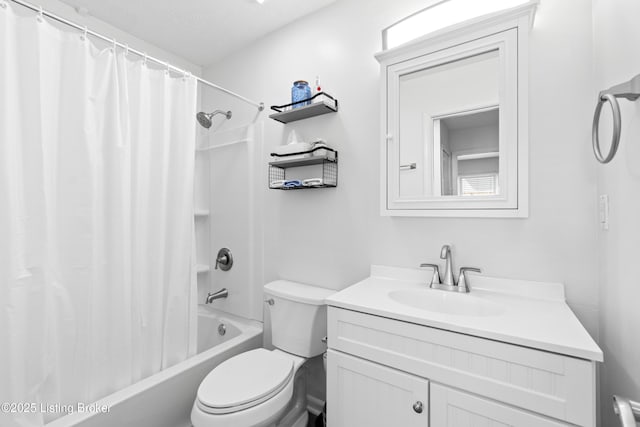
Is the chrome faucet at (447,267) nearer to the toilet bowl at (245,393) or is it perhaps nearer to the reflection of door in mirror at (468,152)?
the reflection of door in mirror at (468,152)

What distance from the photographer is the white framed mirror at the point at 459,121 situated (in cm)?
115

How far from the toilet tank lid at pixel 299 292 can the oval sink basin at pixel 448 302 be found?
44 cm

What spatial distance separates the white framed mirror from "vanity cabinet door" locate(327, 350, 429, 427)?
71 centimetres

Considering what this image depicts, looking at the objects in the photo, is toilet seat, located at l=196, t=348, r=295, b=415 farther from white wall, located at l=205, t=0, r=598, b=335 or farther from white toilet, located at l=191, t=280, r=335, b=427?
white wall, located at l=205, t=0, r=598, b=335

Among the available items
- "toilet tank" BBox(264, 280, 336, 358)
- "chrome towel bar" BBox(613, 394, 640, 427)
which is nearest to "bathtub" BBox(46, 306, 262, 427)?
"toilet tank" BBox(264, 280, 336, 358)

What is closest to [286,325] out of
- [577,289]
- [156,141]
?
[156,141]

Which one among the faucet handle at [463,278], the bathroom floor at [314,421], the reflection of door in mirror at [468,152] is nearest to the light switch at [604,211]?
the reflection of door in mirror at [468,152]

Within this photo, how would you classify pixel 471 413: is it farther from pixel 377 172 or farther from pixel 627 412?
pixel 377 172

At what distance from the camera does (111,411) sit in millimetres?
1134

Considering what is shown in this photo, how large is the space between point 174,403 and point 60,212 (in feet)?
3.27

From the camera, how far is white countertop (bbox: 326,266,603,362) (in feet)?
2.55

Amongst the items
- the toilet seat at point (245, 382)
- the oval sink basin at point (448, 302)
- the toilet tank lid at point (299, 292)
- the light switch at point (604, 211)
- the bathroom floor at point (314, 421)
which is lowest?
the bathroom floor at point (314, 421)

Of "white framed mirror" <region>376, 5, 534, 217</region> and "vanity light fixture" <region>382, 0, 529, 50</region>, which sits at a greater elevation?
"vanity light fixture" <region>382, 0, 529, 50</region>

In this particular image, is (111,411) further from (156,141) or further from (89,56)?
(89,56)
